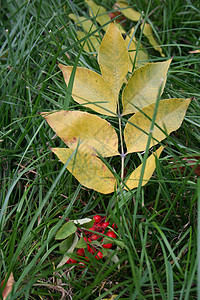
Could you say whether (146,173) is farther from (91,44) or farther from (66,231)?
(91,44)

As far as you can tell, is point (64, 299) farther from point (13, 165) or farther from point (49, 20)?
point (49, 20)

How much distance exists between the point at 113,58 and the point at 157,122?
0.24m

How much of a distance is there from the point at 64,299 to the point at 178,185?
0.44m

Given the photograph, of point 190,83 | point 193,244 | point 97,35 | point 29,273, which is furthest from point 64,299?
point 97,35

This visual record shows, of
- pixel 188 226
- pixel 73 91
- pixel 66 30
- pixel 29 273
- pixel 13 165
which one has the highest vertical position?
pixel 66 30

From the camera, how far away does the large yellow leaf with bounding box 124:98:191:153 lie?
0.80 m

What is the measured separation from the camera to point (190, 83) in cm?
121

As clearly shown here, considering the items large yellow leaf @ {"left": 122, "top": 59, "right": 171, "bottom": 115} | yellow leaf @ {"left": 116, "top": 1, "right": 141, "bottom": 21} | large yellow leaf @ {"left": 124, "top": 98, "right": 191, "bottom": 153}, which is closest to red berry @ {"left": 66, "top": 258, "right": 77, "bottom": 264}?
large yellow leaf @ {"left": 124, "top": 98, "right": 191, "bottom": 153}

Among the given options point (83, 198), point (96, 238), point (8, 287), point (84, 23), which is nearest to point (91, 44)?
point (84, 23)

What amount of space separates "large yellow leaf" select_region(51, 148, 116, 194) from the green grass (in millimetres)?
48

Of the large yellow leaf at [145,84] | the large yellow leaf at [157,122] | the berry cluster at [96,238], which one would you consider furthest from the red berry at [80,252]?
the large yellow leaf at [145,84]

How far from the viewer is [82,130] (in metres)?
0.82

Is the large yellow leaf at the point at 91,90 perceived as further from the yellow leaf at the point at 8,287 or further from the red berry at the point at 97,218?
the yellow leaf at the point at 8,287

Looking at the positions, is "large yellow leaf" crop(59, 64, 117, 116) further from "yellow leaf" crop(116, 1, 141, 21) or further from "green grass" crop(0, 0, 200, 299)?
→ "yellow leaf" crop(116, 1, 141, 21)
